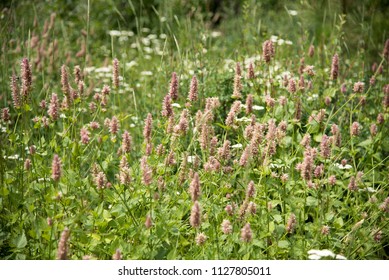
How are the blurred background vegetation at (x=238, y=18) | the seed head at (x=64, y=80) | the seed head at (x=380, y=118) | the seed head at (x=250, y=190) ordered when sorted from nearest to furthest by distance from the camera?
1. the seed head at (x=250, y=190)
2. the seed head at (x=64, y=80)
3. the seed head at (x=380, y=118)
4. the blurred background vegetation at (x=238, y=18)

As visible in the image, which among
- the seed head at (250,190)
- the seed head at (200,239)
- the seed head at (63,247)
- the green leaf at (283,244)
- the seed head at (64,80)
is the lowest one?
the green leaf at (283,244)

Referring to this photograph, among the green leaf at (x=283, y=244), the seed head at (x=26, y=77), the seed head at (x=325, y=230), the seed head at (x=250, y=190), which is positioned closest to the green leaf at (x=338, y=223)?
the seed head at (x=325, y=230)

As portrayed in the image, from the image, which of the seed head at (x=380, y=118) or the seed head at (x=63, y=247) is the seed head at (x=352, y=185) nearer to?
the seed head at (x=380, y=118)

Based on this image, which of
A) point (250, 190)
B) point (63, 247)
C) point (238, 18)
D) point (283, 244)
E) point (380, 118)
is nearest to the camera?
point (63, 247)

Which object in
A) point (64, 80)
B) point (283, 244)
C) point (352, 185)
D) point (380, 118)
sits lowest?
point (283, 244)

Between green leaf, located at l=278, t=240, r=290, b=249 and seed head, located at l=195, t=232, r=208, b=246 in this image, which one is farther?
green leaf, located at l=278, t=240, r=290, b=249

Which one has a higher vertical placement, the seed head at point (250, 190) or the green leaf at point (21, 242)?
the seed head at point (250, 190)

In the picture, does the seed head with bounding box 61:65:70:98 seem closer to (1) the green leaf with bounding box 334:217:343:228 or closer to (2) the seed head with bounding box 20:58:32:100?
(2) the seed head with bounding box 20:58:32:100

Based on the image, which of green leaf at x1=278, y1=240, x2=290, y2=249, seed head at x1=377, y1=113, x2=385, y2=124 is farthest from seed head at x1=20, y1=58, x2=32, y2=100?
seed head at x1=377, y1=113, x2=385, y2=124

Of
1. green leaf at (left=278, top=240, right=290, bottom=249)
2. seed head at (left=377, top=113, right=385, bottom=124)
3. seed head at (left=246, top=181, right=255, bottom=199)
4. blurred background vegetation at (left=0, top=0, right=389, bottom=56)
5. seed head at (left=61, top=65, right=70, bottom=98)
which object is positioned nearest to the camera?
seed head at (left=246, top=181, right=255, bottom=199)

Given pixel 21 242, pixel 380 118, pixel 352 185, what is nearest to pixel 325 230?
pixel 352 185

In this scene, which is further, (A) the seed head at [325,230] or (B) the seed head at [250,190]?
(A) the seed head at [325,230]

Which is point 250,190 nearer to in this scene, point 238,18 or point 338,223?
point 338,223
